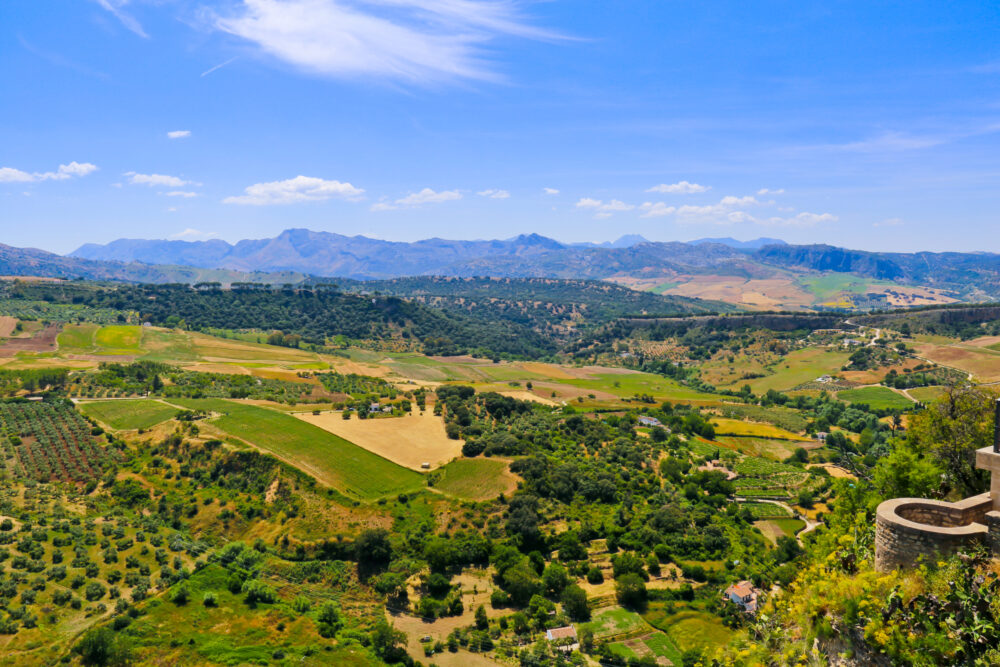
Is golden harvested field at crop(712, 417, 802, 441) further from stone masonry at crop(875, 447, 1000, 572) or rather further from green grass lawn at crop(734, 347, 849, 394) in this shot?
stone masonry at crop(875, 447, 1000, 572)

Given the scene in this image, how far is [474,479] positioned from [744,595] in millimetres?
30493

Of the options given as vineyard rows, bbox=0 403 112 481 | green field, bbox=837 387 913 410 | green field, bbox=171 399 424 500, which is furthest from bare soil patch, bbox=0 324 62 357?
green field, bbox=837 387 913 410

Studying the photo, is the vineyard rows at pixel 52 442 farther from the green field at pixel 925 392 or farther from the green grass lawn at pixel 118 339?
the green field at pixel 925 392

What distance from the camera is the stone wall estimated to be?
48.6 feet

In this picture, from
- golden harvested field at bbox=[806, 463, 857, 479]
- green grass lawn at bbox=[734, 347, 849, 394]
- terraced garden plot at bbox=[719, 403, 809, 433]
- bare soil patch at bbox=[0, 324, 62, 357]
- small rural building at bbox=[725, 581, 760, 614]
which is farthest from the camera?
green grass lawn at bbox=[734, 347, 849, 394]

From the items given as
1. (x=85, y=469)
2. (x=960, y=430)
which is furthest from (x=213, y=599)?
(x=960, y=430)

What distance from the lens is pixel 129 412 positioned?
7700 centimetres

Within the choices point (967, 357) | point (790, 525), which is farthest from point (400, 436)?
point (967, 357)

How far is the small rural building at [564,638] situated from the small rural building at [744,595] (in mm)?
13043

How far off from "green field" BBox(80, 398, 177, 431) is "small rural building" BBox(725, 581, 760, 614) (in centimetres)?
6861

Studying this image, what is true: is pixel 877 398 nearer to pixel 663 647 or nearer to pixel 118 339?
pixel 663 647

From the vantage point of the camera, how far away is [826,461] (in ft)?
255

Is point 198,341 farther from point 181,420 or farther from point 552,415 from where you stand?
point 552,415

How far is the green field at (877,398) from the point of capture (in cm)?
9781
